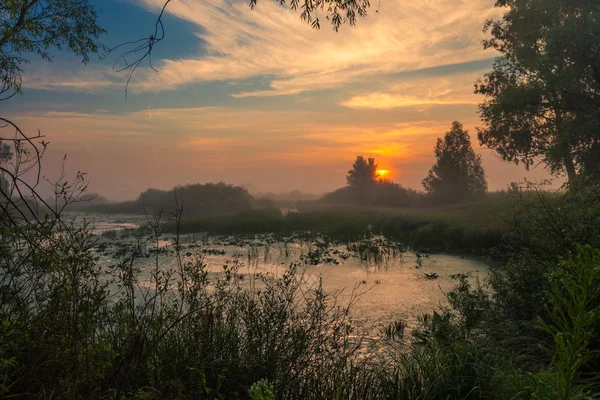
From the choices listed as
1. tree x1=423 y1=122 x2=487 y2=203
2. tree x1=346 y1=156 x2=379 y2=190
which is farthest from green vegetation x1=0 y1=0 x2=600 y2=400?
tree x1=346 y1=156 x2=379 y2=190

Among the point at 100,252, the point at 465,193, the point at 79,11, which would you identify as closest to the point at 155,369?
the point at 79,11

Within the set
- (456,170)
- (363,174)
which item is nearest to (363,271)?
(456,170)

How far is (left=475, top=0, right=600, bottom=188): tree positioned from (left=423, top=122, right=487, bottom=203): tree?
2584 cm

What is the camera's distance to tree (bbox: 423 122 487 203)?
51.6 m

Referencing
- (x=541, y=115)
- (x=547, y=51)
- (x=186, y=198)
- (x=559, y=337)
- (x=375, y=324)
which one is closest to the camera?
(x=559, y=337)

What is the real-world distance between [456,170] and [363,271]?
4055 cm

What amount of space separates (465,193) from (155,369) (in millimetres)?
53587

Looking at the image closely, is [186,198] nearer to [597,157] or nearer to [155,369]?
[597,157]

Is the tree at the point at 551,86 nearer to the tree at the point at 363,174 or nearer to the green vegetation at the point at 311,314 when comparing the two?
the green vegetation at the point at 311,314

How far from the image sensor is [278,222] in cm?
3344

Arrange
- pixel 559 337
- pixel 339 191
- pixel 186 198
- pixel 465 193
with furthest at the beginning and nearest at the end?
1. pixel 339 191
2. pixel 186 198
3. pixel 465 193
4. pixel 559 337

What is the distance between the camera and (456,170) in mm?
51562

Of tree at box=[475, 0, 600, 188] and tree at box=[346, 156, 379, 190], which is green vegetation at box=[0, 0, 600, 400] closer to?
tree at box=[475, 0, 600, 188]

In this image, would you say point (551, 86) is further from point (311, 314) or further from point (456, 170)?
point (456, 170)
